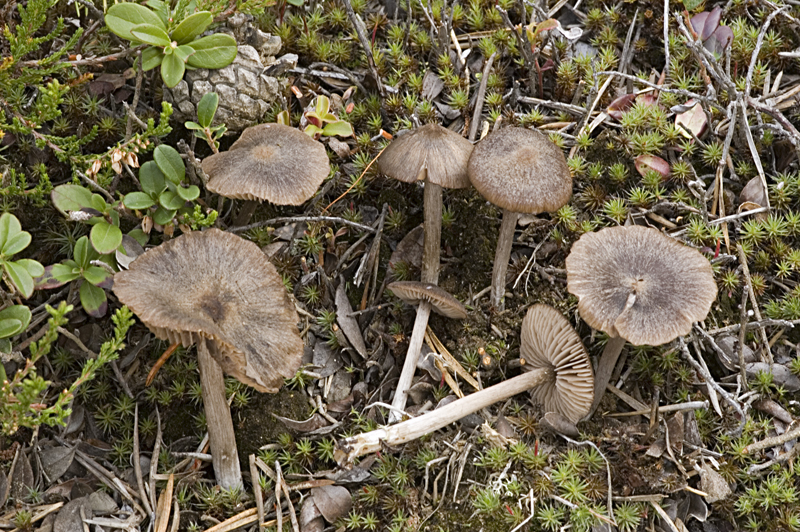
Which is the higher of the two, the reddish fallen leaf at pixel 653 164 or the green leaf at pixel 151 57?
the green leaf at pixel 151 57

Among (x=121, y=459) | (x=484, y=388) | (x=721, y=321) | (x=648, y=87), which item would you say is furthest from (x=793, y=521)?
(x=121, y=459)

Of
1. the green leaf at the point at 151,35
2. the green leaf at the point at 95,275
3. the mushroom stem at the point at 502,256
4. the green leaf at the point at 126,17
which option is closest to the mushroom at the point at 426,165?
the mushroom stem at the point at 502,256

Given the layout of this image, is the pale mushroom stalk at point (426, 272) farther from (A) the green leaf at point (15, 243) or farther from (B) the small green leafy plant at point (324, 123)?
(A) the green leaf at point (15, 243)

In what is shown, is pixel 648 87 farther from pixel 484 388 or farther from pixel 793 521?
pixel 793 521

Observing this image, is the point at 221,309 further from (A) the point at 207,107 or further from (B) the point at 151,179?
(A) the point at 207,107

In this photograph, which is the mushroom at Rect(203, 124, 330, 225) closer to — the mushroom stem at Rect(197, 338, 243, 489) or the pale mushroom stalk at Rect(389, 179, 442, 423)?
the pale mushroom stalk at Rect(389, 179, 442, 423)

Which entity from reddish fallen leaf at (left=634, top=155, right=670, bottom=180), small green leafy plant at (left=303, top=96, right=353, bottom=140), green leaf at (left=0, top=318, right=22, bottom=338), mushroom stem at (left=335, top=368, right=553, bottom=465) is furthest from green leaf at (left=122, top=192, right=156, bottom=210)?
reddish fallen leaf at (left=634, top=155, right=670, bottom=180)
